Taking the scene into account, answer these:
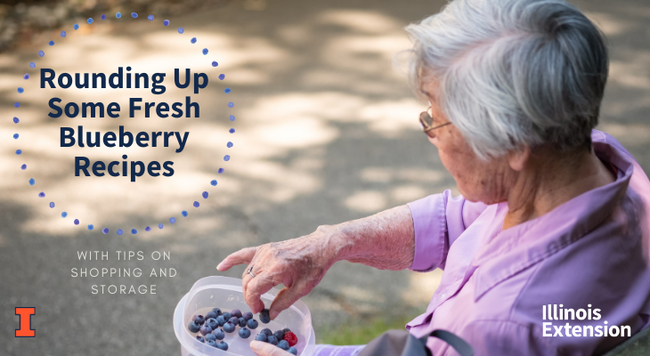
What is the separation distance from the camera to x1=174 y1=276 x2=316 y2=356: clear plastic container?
1497mm

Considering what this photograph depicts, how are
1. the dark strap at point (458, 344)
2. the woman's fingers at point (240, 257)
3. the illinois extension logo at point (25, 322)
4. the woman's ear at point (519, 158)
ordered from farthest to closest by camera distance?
the illinois extension logo at point (25, 322)
the woman's fingers at point (240, 257)
the woman's ear at point (519, 158)
the dark strap at point (458, 344)

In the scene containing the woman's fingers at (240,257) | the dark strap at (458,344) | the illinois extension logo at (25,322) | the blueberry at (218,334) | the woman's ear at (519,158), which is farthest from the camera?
the illinois extension logo at (25,322)

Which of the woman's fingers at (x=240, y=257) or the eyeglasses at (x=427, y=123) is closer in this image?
the eyeglasses at (x=427, y=123)

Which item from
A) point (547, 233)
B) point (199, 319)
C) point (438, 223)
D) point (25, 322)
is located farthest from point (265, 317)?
point (25, 322)

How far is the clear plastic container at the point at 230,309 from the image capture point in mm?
1497

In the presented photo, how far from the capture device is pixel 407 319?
2615mm

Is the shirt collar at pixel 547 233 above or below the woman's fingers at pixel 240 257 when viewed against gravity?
above

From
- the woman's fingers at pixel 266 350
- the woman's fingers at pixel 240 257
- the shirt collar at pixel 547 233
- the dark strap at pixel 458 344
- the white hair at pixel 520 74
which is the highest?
the white hair at pixel 520 74

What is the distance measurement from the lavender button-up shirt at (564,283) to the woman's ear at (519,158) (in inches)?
4.8

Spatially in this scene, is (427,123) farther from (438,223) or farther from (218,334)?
(218,334)

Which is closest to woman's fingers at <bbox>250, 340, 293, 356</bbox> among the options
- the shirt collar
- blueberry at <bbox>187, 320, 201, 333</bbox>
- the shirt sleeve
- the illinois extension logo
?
blueberry at <bbox>187, 320, 201, 333</bbox>

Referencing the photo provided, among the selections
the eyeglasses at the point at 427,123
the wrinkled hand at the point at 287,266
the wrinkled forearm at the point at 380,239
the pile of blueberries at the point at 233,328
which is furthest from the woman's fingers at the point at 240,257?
the eyeglasses at the point at 427,123

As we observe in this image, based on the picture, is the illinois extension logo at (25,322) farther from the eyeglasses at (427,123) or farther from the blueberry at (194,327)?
the eyeglasses at (427,123)

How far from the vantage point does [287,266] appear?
4.94 ft
